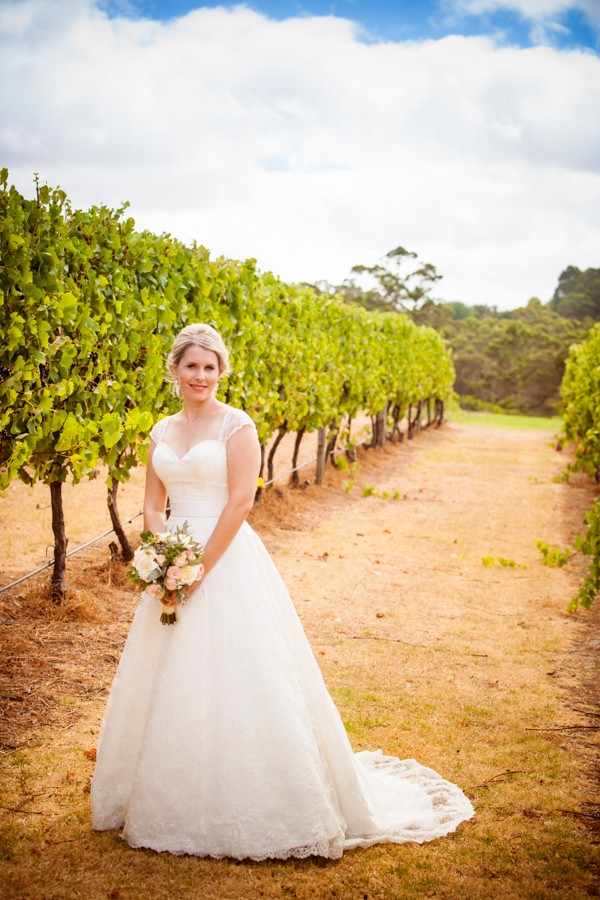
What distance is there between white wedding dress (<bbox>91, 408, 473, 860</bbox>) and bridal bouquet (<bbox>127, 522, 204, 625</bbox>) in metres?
0.14

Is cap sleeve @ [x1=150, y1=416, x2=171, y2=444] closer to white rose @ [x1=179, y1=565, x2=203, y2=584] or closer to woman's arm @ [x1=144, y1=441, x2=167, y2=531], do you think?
woman's arm @ [x1=144, y1=441, x2=167, y2=531]

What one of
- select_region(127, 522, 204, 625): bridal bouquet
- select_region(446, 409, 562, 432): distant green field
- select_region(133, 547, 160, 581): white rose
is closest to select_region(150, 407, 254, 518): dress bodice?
select_region(127, 522, 204, 625): bridal bouquet

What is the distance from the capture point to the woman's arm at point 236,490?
11.2 ft

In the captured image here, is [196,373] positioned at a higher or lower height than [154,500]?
higher

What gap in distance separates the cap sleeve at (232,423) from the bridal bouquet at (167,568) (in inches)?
20.9

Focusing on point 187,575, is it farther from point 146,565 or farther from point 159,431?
point 159,431

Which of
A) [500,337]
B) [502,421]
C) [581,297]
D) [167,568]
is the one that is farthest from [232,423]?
[581,297]

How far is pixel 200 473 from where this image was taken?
349cm

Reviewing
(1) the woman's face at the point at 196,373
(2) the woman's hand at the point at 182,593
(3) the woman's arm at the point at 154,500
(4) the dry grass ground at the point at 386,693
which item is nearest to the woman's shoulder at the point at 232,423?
(1) the woman's face at the point at 196,373

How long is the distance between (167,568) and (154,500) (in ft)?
1.84

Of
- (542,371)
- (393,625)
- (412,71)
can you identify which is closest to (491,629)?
(393,625)

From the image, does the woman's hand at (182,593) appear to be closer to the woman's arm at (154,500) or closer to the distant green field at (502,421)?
the woman's arm at (154,500)

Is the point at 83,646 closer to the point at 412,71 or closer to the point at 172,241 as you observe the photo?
the point at 172,241

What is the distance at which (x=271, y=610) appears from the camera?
11.4 ft
